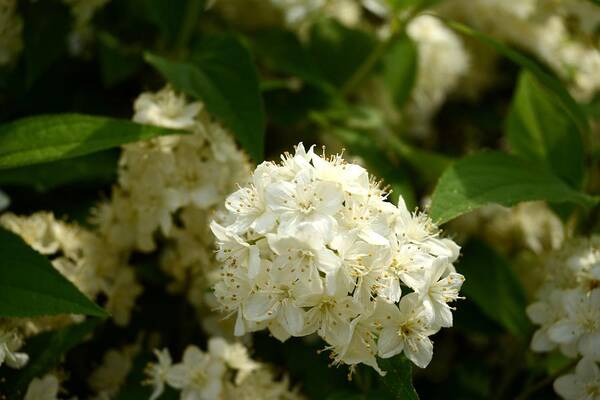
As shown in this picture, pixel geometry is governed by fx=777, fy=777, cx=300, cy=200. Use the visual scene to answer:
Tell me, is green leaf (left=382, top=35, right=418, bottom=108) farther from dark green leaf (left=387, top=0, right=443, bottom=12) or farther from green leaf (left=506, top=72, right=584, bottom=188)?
green leaf (left=506, top=72, right=584, bottom=188)

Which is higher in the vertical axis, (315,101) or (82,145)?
(82,145)

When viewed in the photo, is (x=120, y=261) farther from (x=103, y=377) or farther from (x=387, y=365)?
(x=387, y=365)

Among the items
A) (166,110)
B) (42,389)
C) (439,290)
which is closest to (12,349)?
(42,389)

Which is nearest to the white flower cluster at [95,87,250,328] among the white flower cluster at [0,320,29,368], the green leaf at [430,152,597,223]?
the white flower cluster at [0,320,29,368]

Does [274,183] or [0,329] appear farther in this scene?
[0,329]

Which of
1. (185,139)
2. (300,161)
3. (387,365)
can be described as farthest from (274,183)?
(185,139)

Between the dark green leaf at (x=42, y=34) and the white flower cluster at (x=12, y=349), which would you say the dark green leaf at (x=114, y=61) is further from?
the white flower cluster at (x=12, y=349)

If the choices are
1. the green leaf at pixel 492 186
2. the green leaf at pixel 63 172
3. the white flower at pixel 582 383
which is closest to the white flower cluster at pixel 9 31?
the green leaf at pixel 63 172
